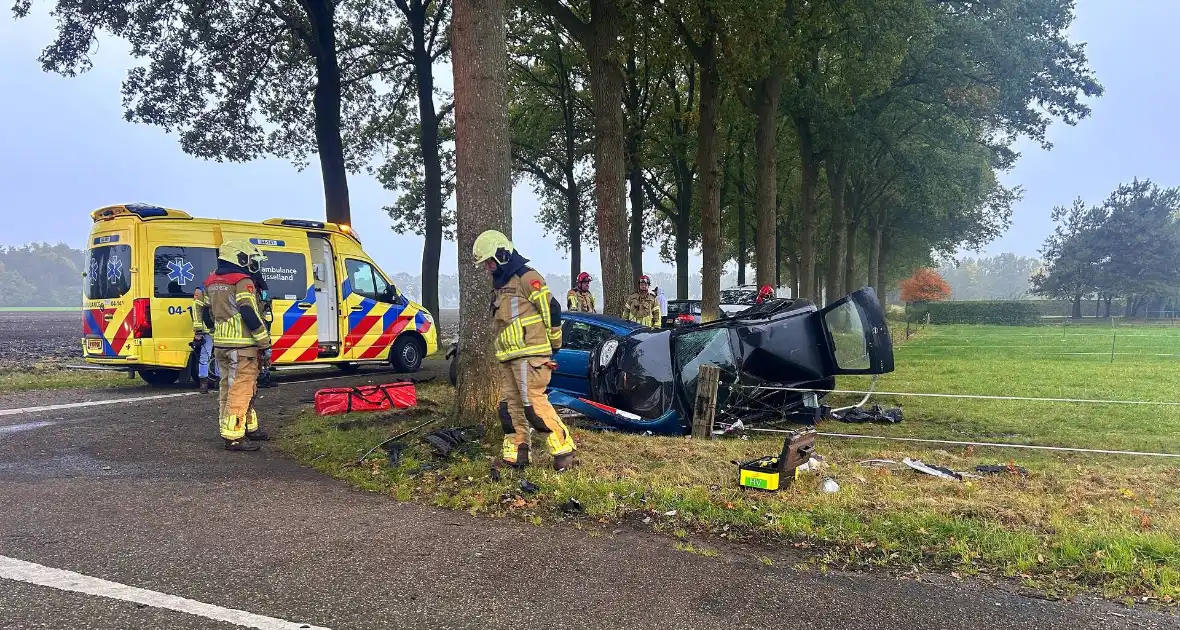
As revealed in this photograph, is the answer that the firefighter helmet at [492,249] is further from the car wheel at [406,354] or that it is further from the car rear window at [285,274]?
the car wheel at [406,354]

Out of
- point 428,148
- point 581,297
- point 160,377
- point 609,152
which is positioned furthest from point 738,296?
point 160,377

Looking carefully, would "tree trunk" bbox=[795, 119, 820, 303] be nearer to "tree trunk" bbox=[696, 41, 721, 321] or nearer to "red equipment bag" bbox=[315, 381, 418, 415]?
"tree trunk" bbox=[696, 41, 721, 321]

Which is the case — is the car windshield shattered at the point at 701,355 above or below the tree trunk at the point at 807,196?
below

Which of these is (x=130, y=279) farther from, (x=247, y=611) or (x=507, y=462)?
(x=247, y=611)

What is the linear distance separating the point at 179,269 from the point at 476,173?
6307 millimetres

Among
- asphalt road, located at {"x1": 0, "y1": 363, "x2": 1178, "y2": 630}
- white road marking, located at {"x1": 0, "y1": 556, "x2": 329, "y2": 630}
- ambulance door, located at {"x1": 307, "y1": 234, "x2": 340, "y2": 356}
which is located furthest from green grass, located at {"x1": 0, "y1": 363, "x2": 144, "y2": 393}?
white road marking, located at {"x1": 0, "y1": 556, "x2": 329, "y2": 630}

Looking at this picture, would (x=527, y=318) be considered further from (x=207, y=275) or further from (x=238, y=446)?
(x=207, y=275)

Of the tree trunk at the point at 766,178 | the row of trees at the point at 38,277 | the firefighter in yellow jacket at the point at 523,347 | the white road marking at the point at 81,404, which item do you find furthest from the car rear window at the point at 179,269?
the row of trees at the point at 38,277

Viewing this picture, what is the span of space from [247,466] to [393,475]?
1.36m

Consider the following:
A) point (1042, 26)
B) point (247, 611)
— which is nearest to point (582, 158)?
point (1042, 26)

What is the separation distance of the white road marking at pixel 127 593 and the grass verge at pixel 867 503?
1.69m

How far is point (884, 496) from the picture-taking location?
14.6 ft

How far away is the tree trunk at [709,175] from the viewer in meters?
15.3

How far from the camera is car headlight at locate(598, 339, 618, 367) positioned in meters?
6.87
